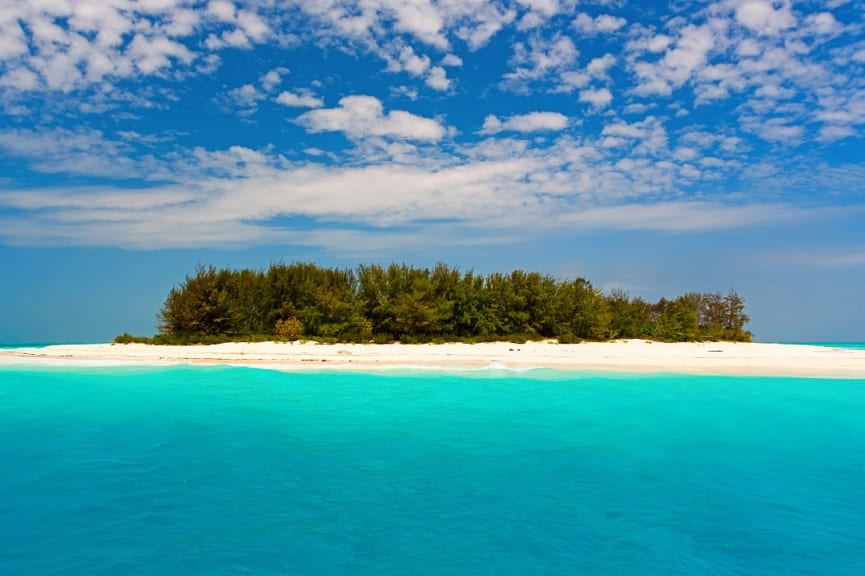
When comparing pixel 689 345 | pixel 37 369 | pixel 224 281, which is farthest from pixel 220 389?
pixel 689 345

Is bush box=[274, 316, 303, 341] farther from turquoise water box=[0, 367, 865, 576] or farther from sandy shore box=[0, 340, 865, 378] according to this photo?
turquoise water box=[0, 367, 865, 576]

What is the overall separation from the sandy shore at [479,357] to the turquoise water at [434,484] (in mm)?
3903

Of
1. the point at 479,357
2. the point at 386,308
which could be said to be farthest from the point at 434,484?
the point at 386,308

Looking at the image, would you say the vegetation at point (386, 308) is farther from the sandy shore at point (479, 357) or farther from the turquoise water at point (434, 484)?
the turquoise water at point (434, 484)

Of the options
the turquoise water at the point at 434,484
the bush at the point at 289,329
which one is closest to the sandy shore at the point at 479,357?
the bush at the point at 289,329

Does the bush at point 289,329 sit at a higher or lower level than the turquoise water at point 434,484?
higher

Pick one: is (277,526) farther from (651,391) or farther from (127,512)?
(651,391)

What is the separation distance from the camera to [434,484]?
22.7 feet

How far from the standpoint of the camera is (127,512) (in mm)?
6012

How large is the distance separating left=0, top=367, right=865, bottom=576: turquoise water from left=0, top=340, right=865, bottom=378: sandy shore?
390 cm

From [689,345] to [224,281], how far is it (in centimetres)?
2232

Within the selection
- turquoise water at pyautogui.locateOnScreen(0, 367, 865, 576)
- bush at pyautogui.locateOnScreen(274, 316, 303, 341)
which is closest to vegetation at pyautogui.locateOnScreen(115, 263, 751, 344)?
bush at pyautogui.locateOnScreen(274, 316, 303, 341)

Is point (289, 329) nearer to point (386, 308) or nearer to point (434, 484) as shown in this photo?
point (386, 308)

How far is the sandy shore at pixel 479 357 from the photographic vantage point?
17.2m
